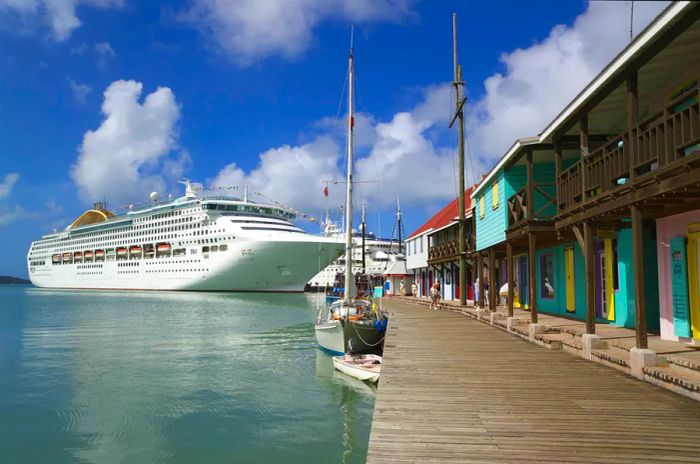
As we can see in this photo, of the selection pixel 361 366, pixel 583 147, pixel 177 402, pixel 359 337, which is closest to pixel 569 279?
pixel 359 337

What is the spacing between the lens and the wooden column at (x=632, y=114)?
25.7ft

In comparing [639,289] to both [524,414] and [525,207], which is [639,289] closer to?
[524,414]

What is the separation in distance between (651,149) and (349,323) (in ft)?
37.8

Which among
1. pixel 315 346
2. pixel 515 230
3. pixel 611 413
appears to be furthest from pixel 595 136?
pixel 315 346

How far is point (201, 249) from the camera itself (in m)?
70.6

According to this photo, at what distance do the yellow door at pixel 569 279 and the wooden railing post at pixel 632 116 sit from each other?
9033mm

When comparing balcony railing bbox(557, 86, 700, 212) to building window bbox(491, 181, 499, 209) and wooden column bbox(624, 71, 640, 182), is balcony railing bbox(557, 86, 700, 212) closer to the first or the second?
wooden column bbox(624, 71, 640, 182)

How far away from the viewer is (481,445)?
16.0 ft

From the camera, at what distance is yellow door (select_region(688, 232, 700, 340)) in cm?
943

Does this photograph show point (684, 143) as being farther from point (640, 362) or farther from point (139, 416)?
point (139, 416)

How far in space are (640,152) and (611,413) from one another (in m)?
4.09

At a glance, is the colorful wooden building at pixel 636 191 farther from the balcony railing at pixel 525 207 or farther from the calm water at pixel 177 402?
the calm water at pixel 177 402

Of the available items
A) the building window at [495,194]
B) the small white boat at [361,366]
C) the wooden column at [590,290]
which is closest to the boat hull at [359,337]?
the small white boat at [361,366]

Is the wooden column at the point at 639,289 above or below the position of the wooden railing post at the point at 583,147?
below
